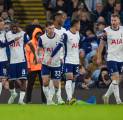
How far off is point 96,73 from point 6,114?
20.0 feet

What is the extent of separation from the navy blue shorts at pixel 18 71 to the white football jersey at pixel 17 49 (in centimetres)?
11

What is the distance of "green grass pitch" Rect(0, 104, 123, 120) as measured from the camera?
554 inches

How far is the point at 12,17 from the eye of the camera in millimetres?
23016

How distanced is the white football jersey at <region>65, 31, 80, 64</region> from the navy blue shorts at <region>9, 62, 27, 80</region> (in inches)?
47.3

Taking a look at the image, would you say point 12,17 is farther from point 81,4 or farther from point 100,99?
point 100,99

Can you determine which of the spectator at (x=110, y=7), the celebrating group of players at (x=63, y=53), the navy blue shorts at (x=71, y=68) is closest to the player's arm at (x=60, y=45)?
the celebrating group of players at (x=63, y=53)

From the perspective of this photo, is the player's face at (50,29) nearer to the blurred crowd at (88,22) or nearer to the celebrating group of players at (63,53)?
the celebrating group of players at (63,53)

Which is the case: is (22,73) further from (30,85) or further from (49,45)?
(49,45)

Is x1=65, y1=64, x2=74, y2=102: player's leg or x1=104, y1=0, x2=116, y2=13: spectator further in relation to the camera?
x1=104, y1=0, x2=116, y2=13: spectator

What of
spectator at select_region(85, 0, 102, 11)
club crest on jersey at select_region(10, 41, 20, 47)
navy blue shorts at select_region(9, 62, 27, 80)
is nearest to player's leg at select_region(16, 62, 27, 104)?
navy blue shorts at select_region(9, 62, 27, 80)

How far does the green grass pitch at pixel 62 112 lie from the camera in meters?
14.1

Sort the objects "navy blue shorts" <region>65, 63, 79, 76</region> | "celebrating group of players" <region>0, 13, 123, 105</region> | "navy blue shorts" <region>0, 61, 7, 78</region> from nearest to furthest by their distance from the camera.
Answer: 1. "celebrating group of players" <region>0, 13, 123, 105</region>
2. "navy blue shorts" <region>65, 63, 79, 76</region>
3. "navy blue shorts" <region>0, 61, 7, 78</region>

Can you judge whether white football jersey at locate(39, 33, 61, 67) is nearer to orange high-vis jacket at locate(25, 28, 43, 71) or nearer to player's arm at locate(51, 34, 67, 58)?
player's arm at locate(51, 34, 67, 58)

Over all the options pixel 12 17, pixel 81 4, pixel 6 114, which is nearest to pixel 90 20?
pixel 81 4
